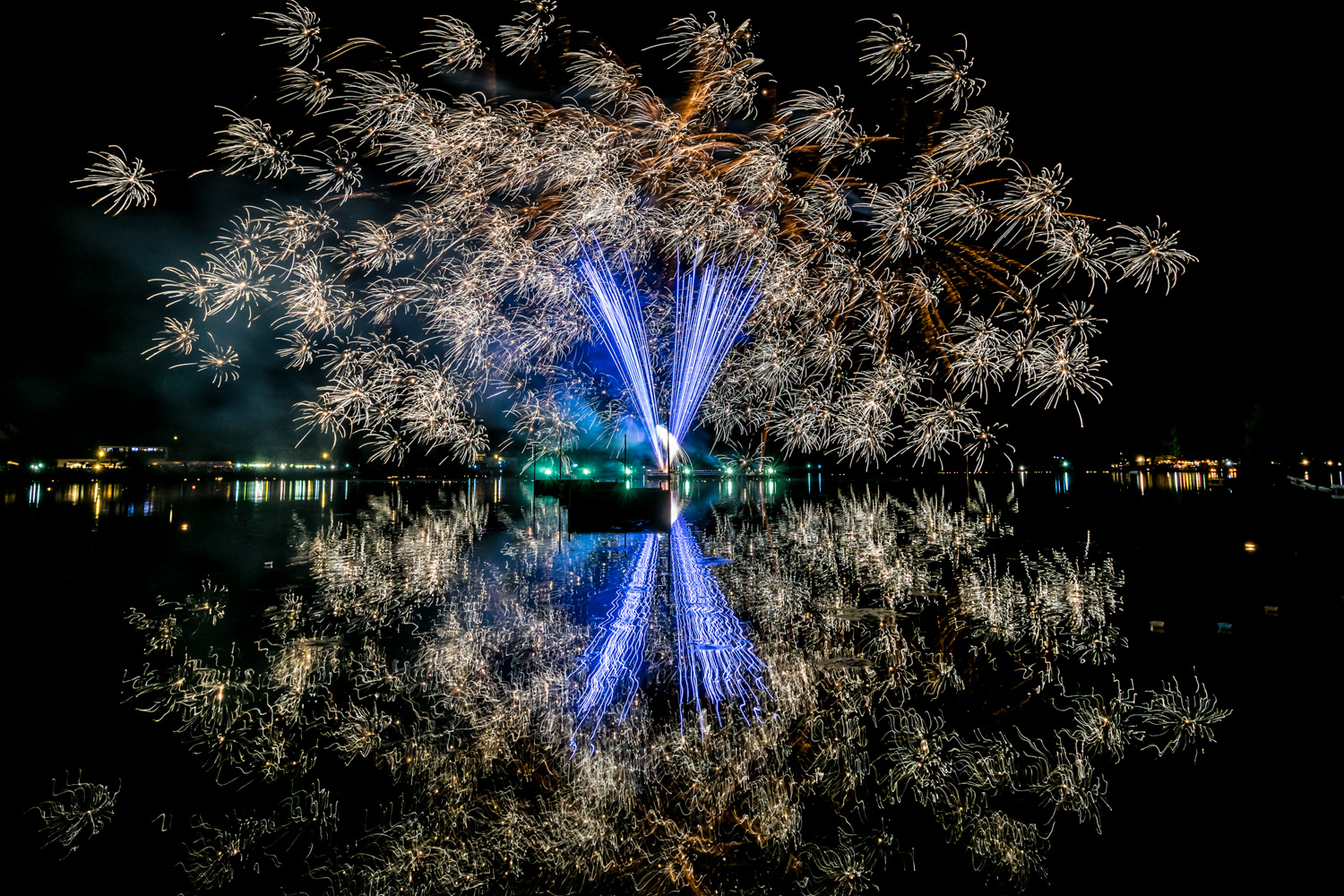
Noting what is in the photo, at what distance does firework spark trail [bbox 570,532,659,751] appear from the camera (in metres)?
3.79

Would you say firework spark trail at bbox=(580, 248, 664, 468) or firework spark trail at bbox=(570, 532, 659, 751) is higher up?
firework spark trail at bbox=(580, 248, 664, 468)

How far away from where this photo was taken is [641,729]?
3553mm

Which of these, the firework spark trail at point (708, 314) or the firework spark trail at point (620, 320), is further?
the firework spark trail at point (708, 314)

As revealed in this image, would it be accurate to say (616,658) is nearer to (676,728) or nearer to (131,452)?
(676,728)

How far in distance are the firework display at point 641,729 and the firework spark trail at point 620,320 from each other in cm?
573

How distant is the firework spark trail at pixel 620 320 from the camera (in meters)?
11.7

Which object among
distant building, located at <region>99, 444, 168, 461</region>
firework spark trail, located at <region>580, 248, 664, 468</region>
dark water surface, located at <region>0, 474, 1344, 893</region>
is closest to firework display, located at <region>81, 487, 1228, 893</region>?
dark water surface, located at <region>0, 474, 1344, 893</region>

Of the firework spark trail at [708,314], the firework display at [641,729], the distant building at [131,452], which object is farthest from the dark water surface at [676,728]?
the distant building at [131,452]

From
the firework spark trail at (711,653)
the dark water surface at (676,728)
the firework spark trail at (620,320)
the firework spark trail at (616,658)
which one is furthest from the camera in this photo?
the firework spark trail at (620,320)

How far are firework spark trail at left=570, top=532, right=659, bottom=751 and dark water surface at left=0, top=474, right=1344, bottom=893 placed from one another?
0.03 meters

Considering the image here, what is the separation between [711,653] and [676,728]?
50.7 inches

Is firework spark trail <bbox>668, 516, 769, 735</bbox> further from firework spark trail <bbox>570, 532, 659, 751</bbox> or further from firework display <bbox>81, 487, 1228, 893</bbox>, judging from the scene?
firework spark trail <bbox>570, 532, 659, 751</bbox>

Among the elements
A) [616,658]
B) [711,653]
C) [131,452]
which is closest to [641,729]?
[616,658]

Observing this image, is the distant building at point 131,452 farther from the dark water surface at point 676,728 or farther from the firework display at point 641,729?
the firework display at point 641,729
